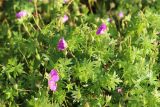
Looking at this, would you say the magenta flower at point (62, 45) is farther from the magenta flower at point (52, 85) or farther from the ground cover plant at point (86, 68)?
the magenta flower at point (52, 85)

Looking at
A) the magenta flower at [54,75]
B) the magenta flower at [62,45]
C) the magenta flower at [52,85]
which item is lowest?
the magenta flower at [52,85]

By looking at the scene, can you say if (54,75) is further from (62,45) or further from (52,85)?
(62,45)

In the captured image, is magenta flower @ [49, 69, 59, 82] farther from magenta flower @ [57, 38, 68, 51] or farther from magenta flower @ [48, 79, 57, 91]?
magenta flower @ [57, 38, 68, 51]

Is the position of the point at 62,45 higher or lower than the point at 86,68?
higher

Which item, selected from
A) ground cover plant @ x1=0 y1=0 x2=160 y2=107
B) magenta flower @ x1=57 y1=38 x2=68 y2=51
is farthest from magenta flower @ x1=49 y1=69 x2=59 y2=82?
magenta flower @ x1=57 y1=38 x2=68 y2=51

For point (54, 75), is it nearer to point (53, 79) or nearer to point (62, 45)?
point (53, 79)

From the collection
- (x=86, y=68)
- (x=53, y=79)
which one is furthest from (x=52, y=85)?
(x=86, y=68)

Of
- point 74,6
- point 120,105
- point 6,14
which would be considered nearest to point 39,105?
point 120,105

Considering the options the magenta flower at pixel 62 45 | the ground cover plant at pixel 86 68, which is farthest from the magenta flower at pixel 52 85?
the magenta flower at pixel 62 45
